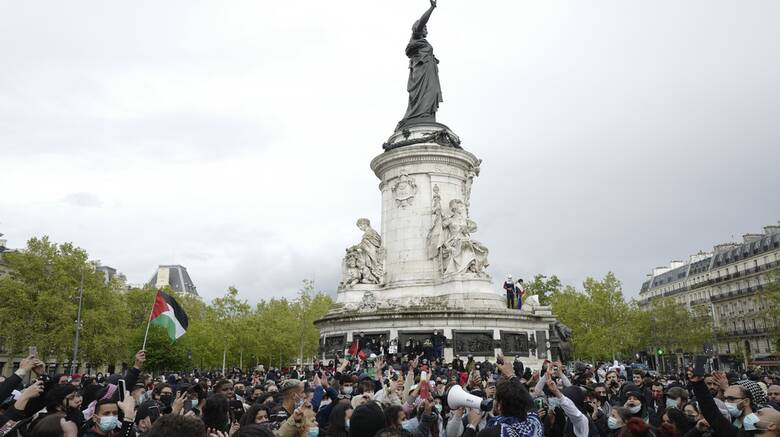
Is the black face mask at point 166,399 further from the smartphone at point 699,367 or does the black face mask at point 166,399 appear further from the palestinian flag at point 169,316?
the smartphone at point 699,367

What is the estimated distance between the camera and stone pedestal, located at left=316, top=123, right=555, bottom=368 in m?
26.2

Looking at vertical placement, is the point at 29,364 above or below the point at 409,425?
above

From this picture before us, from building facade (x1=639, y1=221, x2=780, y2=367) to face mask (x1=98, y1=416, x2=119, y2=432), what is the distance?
6008 centimetres

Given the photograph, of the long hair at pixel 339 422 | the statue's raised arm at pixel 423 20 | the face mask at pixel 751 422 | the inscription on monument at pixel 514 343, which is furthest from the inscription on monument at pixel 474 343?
the face mask at pixel 751 422

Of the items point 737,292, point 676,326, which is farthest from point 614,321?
point 737,292

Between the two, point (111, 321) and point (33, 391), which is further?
point (111, 321)

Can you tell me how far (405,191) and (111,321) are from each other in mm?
33308

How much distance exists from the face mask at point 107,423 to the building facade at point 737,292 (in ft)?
197

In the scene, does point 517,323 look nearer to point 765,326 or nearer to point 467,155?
point 467,155

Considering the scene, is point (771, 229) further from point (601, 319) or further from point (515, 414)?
point (515, 414)

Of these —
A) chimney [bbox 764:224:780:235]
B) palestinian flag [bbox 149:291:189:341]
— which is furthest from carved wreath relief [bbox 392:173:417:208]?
chimney [bbox 764:224:780:235]

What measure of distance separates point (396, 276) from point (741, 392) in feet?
81.5

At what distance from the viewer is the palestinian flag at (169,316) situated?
12.7 m

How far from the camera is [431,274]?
1160 inches
